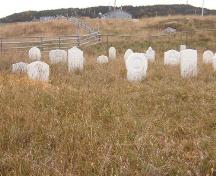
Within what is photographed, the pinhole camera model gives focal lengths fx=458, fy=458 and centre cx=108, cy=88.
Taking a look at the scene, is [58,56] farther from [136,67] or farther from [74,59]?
[136,67]

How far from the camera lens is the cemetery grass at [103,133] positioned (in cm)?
477

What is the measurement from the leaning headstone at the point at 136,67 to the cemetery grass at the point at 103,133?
3509 mm

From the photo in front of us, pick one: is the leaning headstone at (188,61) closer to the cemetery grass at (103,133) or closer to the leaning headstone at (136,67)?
the leaning headstone at (136,67)

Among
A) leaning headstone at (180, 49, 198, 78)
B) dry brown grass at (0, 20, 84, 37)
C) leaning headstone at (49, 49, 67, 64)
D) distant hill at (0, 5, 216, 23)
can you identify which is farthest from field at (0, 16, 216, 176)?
distant hill at (0, 5, 216, 23)

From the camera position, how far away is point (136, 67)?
1324 cm

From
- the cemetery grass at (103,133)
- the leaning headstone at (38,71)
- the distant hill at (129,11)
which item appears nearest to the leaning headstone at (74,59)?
the leaning headstone at (38,71)

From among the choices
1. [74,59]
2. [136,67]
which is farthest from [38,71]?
[74,59]

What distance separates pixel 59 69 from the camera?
15.8 metres

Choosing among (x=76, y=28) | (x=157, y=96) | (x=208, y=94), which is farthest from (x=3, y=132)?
(x=76, y=28)

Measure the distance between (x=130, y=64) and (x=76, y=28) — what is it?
3978cm

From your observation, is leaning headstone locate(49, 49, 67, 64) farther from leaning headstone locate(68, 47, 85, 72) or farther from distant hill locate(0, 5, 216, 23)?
distant hill locate(0, 5, 216, 23)

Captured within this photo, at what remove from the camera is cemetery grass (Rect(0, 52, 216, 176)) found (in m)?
4.77

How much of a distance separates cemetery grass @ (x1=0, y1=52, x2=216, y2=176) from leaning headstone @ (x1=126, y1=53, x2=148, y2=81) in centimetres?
351

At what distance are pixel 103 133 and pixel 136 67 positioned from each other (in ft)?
24.4
